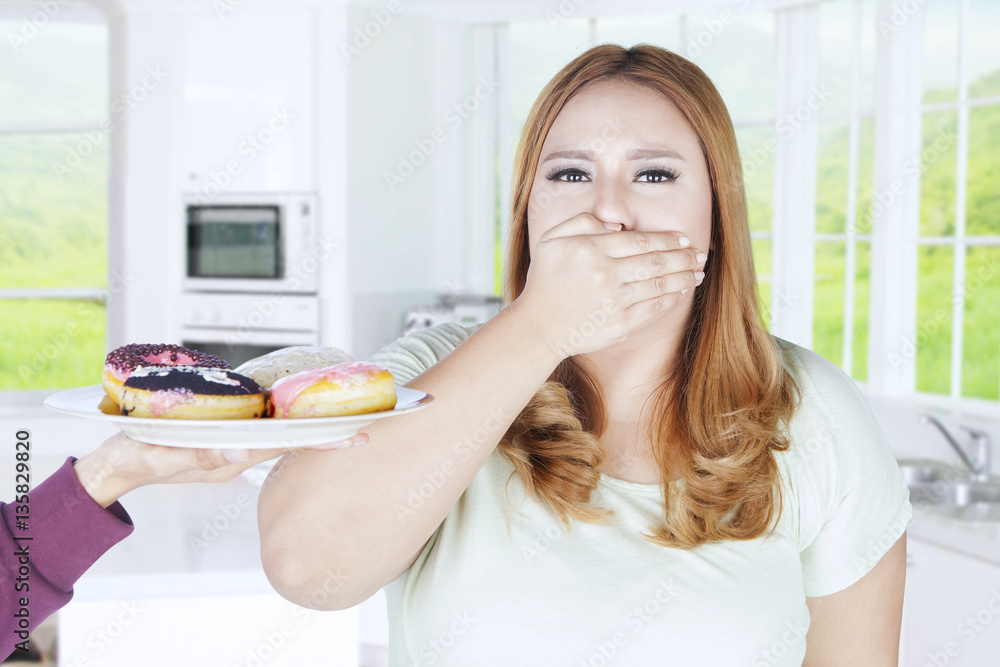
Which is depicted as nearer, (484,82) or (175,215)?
(175,215)

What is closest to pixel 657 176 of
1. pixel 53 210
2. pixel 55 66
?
pixel 53 210

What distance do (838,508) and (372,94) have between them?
11.1ft

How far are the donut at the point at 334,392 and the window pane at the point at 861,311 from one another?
126 inches

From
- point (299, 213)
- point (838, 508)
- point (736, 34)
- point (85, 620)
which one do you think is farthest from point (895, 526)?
point (736, 34)

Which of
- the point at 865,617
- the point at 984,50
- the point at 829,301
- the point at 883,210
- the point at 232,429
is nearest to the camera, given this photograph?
the point at 232,429

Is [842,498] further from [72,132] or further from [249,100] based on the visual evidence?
[72,132]

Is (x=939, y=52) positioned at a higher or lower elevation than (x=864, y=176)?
higher

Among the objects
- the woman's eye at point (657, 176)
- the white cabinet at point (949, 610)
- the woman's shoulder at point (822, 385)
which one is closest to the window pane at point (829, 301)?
the white cabinet at point (949, 610)

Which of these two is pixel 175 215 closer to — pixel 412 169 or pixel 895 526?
pixel 412 169

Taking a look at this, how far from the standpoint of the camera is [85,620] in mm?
1825

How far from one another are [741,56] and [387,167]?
1.73 meters

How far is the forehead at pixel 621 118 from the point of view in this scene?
107cm

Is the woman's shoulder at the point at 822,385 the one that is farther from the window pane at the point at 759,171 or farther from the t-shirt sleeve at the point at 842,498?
the window pane at the point at 759,171

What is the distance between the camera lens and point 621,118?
3.53 feet
